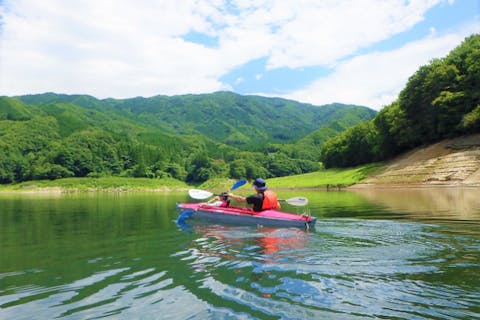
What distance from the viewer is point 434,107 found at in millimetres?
61344

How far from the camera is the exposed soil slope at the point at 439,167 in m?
48.1

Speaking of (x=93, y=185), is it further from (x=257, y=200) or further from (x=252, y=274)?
(x=252, y=274)

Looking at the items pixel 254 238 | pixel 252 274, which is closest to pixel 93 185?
pixel 254 238

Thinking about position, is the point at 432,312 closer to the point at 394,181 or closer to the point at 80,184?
the point at 394,181

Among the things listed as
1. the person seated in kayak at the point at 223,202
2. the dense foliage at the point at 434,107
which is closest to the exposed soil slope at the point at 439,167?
the dense foliage at the point at 434,107

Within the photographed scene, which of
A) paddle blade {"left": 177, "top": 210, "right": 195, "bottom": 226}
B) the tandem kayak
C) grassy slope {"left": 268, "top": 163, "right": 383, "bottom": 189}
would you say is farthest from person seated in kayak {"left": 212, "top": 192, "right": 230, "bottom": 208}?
grassy slope {"left": 268, "top": 163, "right": 383, "bottom": 189}

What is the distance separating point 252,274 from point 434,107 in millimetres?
61269

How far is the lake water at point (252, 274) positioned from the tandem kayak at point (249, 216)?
88cm

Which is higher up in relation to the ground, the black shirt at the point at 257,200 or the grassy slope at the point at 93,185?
the black shirt at the point at 257,200

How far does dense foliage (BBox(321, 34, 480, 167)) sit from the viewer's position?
5719 cm

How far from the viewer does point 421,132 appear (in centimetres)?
6406

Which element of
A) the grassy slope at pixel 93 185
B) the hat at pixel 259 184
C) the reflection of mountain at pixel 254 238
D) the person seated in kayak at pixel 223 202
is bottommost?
the grassy slope at pixel 93 185

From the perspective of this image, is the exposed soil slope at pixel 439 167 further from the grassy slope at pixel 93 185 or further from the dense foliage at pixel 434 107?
the grassy slope at pixel 93 185

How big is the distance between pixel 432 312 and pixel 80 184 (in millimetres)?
121303
